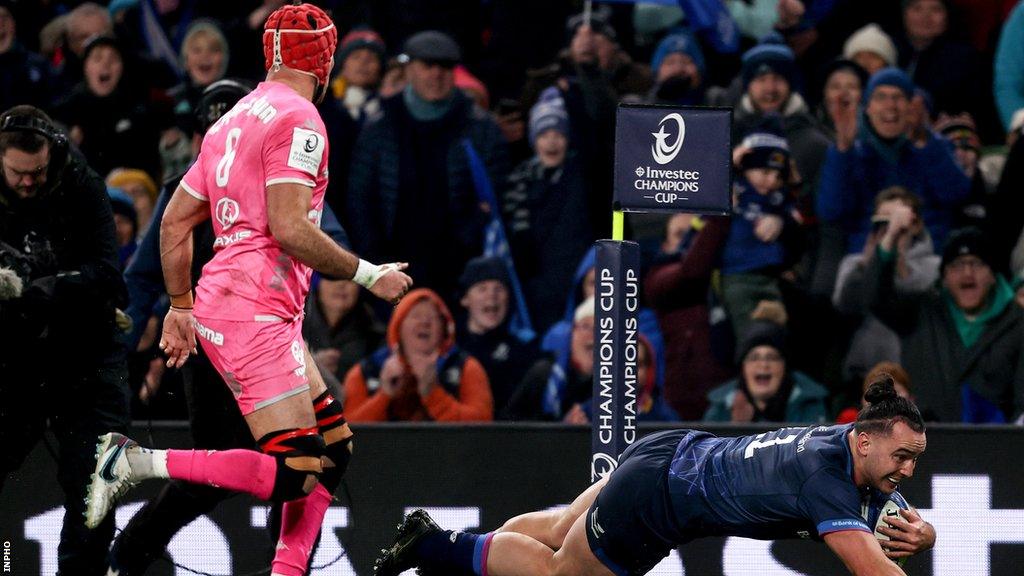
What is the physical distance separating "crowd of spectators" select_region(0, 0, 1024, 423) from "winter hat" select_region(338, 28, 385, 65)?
0.02 metres

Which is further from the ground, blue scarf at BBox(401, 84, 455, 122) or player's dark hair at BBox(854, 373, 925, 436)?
blue scarf at BBox(401, 84, 455, 122)

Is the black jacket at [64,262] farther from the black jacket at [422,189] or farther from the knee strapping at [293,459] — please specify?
the black jacket at [422,189]

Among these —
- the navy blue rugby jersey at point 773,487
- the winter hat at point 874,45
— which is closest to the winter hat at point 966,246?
the winter hat at point 874,45

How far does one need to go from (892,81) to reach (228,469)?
5192mm

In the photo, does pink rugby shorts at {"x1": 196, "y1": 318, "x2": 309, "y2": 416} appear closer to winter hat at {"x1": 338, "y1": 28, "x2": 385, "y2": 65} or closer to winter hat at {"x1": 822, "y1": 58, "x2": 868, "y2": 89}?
winter hat at {"x1": 338, "y1": 28, "x2": 385, "y2": 65}

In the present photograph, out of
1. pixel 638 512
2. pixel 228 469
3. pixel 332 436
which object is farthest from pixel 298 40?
pixel 638 512

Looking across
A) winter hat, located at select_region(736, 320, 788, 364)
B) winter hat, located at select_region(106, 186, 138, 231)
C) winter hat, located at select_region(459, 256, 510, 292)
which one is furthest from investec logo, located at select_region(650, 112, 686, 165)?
winter hat, located at select_region(106, 186, 138, 231)

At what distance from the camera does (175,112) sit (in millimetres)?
10969

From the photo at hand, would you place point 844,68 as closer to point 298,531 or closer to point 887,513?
point 887,513

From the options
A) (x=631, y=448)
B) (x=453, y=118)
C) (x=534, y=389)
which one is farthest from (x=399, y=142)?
(x=631, y=448)

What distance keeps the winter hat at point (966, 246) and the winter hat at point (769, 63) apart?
1.50 meters

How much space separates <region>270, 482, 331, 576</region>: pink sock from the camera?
22.2 feet

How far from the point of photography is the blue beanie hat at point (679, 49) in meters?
10.9

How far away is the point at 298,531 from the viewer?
6.80 m
